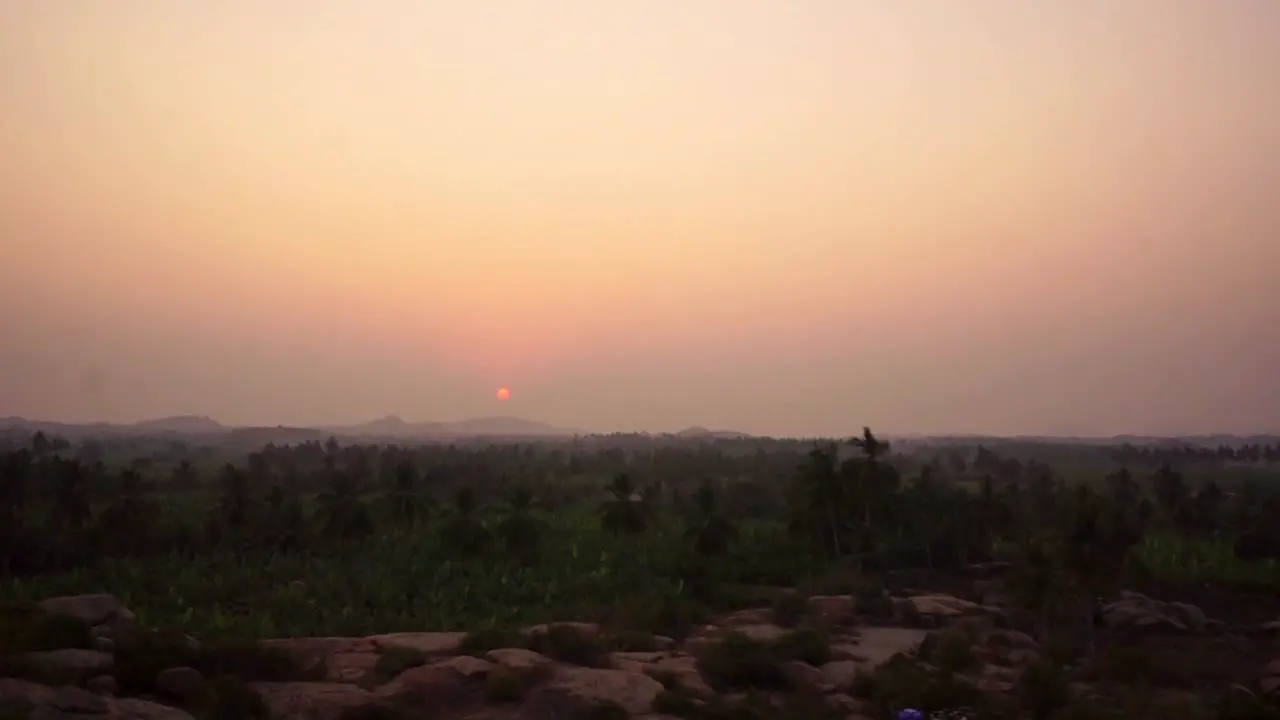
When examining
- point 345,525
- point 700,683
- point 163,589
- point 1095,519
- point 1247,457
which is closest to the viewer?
point 700,683

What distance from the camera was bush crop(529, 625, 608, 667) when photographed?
23734 mm

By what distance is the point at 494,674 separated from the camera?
2072cm

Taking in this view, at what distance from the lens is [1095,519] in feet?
97.3

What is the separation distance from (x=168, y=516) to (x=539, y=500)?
90.8 ft

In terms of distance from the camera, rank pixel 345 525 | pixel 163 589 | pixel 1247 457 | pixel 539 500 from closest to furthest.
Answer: pixel 163 589, pixel 345 525, pixel 539 500, pixel 1247 457

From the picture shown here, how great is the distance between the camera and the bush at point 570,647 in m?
23.7

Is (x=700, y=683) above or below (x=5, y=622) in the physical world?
below

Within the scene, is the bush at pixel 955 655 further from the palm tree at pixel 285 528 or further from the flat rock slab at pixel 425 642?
the palm tree at pixel 285 528

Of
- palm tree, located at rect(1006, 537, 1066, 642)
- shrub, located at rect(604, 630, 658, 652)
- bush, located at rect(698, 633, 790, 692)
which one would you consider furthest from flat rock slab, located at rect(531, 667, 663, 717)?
palm tree, located at rect(1006, 537, 1066, 642)

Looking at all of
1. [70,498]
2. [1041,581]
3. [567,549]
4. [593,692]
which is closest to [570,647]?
[593,692]

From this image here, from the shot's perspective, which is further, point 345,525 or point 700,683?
point 345,525

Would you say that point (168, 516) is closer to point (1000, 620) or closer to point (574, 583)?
point (574, 583)

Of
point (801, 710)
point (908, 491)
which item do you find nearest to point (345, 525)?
point (908, 491)

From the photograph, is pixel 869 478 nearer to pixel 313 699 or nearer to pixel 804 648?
pixel 804 648
